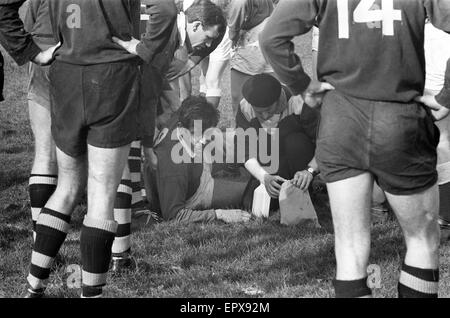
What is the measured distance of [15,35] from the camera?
4383mm

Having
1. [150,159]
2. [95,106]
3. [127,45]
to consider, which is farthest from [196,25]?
[95,106]

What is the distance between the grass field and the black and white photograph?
0.8 inches

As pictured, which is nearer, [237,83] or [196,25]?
[196,25]

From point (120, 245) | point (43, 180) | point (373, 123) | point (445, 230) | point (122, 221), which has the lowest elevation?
point (445, 230)

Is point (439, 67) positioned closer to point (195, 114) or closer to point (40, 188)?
point (195, 114)

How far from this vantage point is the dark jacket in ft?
14.1

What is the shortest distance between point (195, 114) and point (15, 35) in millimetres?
2899

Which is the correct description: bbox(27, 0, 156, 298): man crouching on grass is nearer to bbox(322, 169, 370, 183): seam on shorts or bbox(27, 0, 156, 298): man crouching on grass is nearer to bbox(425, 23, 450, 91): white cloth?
bbox(322, 169, 370, 183): seam on shorts

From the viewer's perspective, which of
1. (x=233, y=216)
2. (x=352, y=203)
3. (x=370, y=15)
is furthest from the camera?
(x=233, y=216)

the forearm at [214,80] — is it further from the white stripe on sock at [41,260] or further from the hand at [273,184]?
the white stripe on sock at [41,260]

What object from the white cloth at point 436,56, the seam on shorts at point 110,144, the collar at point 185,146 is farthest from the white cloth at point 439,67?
the seam on shorts at point 110,144

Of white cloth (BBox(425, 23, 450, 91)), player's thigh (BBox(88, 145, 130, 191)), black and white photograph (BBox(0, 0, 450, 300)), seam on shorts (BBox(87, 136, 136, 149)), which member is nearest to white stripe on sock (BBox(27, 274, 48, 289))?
black and white photograph (BBox(0, 0, 450, 300))

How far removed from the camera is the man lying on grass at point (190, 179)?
6.76 metres
